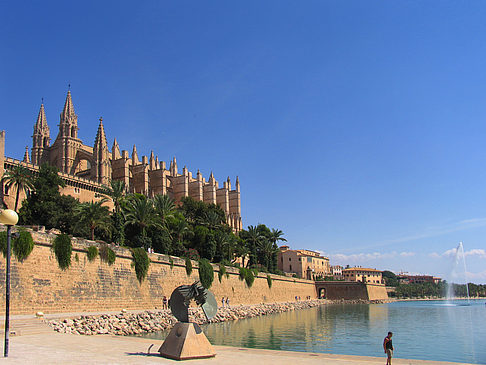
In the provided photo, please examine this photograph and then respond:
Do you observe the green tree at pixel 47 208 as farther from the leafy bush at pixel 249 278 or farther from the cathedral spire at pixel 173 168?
the cathedral spire at pixel 173 168

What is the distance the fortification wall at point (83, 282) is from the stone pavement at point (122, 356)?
23.1 ft

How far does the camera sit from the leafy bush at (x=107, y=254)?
25641mm

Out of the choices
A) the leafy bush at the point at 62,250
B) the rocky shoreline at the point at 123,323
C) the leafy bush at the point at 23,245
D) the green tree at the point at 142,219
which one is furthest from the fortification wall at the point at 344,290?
the leafy bush at the point at 23,245

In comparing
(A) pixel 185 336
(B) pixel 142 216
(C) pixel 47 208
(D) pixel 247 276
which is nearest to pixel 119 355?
(A) pixel 185 336

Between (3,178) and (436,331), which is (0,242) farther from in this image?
(436,331)

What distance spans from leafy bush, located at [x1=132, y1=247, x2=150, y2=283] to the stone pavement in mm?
14219

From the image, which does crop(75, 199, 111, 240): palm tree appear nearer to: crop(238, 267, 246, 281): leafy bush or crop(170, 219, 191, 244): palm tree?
crop(170, 219, 191, 244): palm tree

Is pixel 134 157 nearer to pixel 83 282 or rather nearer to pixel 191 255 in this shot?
pixel 191 255

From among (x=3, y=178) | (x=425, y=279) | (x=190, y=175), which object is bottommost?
(x=425, y=279)

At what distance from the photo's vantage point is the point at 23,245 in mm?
20641

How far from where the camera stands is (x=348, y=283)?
243 ft

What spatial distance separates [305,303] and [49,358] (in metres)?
48.9

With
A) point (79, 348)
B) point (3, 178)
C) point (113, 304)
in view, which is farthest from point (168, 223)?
point (79, 348)

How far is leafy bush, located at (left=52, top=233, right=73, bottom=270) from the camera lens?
2270 centimetres
